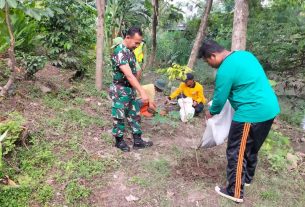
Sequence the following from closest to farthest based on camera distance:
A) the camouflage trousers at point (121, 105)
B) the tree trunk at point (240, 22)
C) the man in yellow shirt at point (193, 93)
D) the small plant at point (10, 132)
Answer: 1. the small plant at point (10, 132)
2. the camouflage trousers at point (121, 105)
3. the tree trunk at point (240, 22)
4. the man in yellow shirt at point (193, 93)

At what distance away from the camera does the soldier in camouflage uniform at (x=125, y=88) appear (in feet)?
12.9

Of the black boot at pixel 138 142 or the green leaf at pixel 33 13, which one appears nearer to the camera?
the green leaf at pixel 33 13

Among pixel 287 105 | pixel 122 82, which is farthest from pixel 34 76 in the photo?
pixel 287 105

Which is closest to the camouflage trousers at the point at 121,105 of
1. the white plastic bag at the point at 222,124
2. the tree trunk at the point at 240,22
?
the white plastic bag at the point at 222,124

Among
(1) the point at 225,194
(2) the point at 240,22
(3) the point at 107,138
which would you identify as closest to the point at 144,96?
(3) the point at 107,138

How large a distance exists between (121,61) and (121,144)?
44.5 inches

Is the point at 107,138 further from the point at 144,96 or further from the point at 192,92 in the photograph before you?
the point at 192,92

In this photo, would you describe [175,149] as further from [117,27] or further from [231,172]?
[117,27]

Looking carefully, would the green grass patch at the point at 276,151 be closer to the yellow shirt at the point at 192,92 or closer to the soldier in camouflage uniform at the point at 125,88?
the yellow shirt at the point at 192,92

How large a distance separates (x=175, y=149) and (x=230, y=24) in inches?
285

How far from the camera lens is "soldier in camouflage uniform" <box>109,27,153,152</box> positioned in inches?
155

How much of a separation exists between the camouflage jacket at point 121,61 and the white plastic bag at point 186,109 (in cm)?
185

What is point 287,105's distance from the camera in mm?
9109

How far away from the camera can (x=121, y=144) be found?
14.4ft
